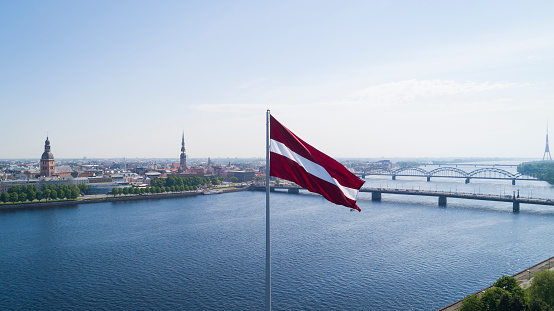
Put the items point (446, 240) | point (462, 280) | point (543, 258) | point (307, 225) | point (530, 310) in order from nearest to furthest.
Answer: point (530, 310) < point (462, 280) < point (543, 258) < point (446, 240) < point (307, 225)

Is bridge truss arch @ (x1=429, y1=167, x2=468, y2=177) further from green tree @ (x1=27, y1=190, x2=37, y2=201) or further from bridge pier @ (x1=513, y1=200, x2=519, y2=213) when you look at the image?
green tree @ (x1=27, y1=190, x2=37, y2=201)

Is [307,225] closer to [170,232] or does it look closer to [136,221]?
[170,232]

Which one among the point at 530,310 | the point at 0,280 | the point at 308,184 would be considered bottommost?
the point at 0,280

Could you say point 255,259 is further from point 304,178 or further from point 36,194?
point 36,194

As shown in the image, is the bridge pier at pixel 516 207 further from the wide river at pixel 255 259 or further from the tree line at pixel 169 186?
the tree line at pixel 169 186

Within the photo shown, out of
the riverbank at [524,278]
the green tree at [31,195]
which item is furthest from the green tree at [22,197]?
the riverbank at [524,278]

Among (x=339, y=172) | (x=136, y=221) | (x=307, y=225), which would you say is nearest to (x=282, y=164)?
(x=339, y=172)

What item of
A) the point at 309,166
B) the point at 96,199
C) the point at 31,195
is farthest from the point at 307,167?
the point at 96,199
